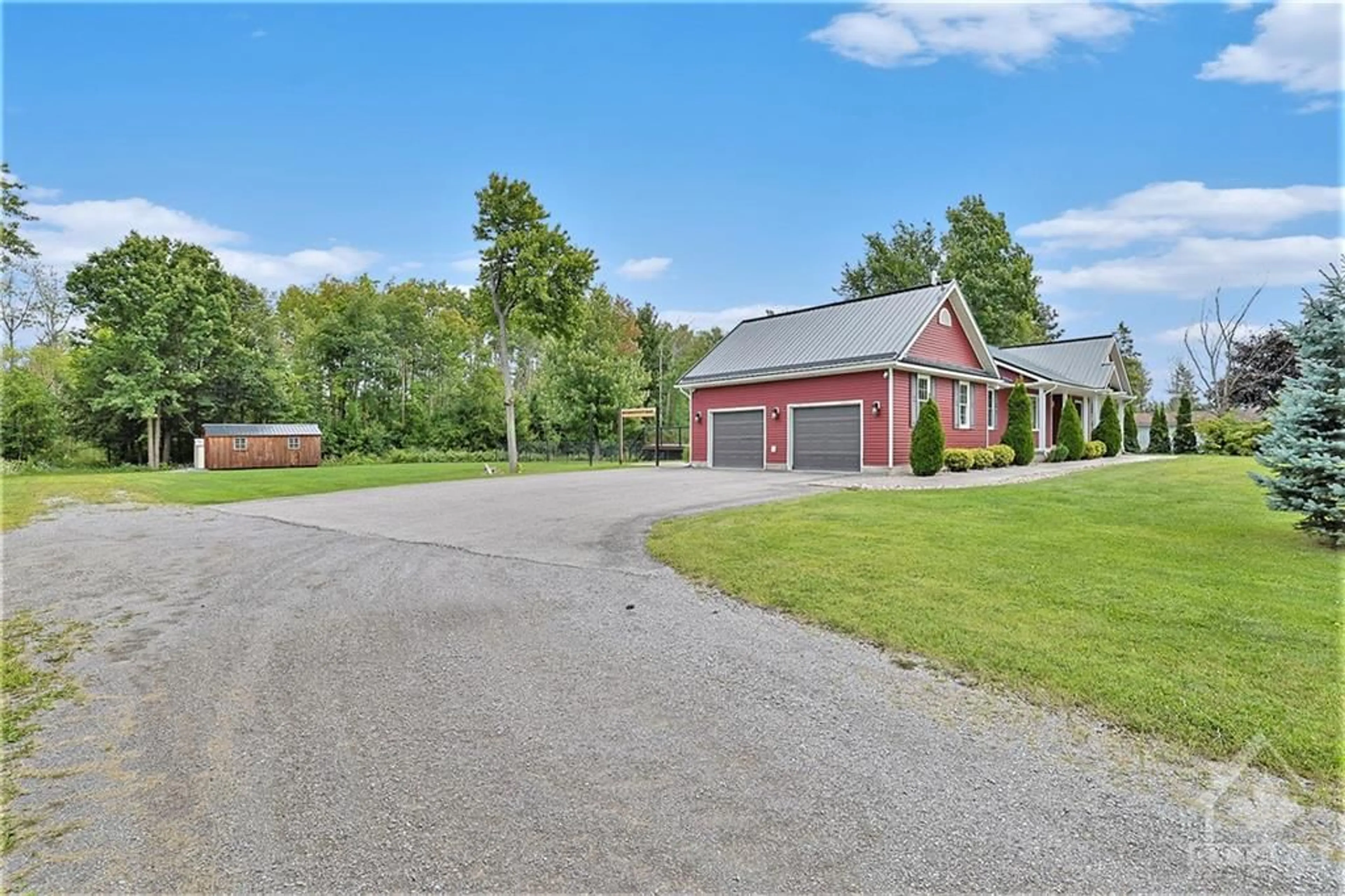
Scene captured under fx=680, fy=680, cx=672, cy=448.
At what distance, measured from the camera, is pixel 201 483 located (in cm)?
1733

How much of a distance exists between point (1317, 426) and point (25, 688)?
34.1 ft

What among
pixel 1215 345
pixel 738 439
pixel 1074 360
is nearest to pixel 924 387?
pixel 738 439

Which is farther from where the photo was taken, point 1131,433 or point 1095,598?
point 1131,433

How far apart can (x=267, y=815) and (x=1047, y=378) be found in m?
26.8

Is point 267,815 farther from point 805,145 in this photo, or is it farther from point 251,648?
point 805,145

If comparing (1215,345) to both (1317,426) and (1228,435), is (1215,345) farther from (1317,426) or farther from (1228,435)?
(1317,426)

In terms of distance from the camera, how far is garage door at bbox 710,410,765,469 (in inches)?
796

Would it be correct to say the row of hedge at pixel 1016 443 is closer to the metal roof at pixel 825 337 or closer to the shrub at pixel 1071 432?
the shrub at pixel 1071 432

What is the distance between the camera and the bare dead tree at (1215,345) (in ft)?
119

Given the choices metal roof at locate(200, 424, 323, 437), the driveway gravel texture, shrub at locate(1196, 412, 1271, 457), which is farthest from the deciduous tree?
shrub at locate(1196, 412, 1271, 457)

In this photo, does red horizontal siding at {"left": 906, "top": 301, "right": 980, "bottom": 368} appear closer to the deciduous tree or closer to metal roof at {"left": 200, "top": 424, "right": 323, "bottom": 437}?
the deciduous tree

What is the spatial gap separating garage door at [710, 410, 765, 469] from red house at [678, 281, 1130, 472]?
34 millimetres

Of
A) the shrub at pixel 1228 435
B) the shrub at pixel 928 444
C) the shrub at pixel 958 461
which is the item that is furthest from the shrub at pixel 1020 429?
the shrub at pixel 1228 435

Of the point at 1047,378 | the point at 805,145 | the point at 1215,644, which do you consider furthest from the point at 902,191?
the point at 1215,644
